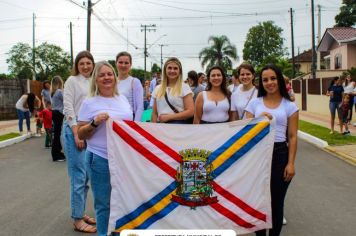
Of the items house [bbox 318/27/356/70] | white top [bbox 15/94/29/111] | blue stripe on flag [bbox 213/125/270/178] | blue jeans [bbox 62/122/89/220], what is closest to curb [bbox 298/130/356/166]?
blue stripe on flag [bbox 213/125/270/178]

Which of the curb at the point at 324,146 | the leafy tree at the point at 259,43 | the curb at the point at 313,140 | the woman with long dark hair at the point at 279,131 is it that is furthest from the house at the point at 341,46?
the leafy tree at the point at 259,43

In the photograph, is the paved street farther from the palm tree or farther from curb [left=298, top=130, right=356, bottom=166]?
the palm tree

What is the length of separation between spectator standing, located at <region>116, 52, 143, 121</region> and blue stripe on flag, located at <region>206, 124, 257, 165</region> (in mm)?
1574

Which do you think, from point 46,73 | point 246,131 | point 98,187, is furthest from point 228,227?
point 46,73

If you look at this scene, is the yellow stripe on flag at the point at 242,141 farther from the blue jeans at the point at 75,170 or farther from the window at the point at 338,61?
the window at the point at 338,61

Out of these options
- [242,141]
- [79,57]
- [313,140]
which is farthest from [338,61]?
[242,141]

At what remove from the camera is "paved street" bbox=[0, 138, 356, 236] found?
5840 millimetres

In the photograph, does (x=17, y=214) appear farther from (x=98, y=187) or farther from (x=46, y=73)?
(x=46, y=73)

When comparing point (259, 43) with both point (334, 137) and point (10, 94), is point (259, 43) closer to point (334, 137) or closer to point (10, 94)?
point (10, 94)

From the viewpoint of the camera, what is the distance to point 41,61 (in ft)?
220

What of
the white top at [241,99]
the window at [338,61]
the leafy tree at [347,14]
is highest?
Answer: the leafy tree at [347,14]

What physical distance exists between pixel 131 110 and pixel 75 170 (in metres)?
1.40

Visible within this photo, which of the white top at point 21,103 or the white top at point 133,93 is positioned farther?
the white top at point 21,103

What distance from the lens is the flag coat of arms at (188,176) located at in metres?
4.29
